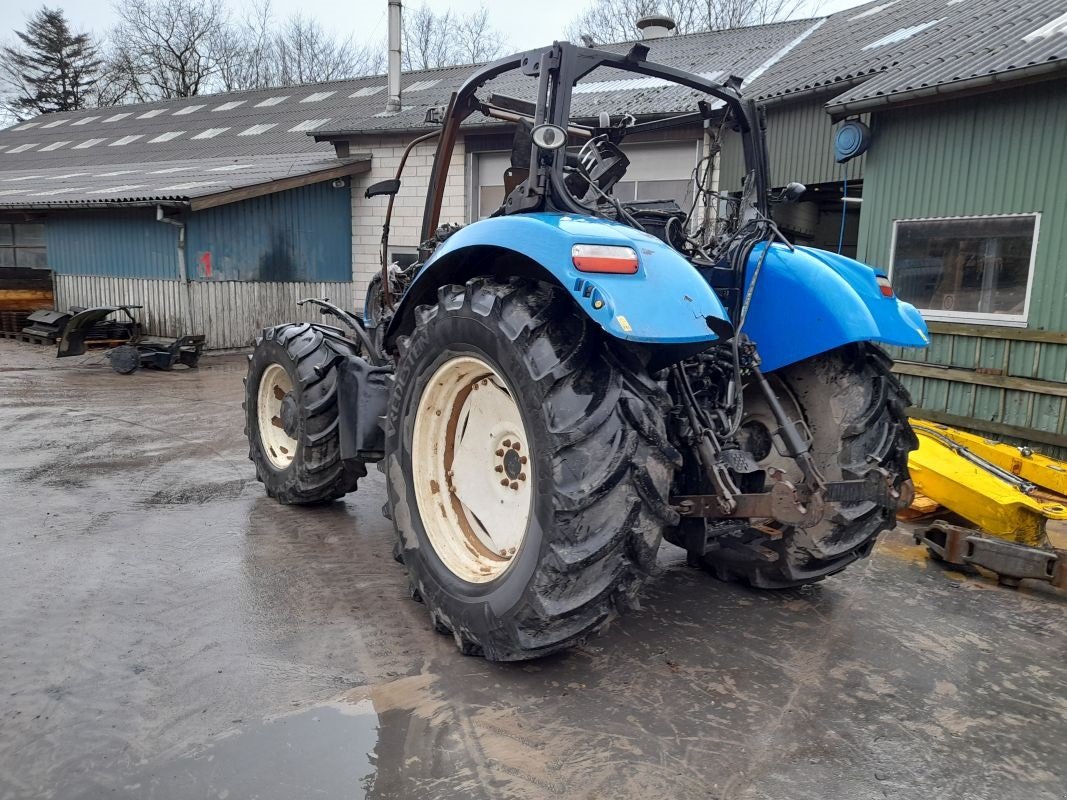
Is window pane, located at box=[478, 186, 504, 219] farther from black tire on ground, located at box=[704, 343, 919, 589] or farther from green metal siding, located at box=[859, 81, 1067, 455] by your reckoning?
black tire on ground, located at box=[704, 343, 919, 589]

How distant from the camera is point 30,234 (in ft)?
55.2

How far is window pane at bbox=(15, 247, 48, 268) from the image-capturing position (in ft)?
55.1

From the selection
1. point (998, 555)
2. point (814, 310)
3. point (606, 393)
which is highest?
point (814, 310)

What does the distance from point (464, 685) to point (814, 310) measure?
1921mm

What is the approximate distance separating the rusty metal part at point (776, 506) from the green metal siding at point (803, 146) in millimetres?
8159

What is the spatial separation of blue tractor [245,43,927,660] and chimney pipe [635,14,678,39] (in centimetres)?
1411

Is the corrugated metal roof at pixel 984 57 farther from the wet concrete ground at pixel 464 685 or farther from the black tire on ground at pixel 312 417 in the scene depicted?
the black tire on ground at pixel 312 417

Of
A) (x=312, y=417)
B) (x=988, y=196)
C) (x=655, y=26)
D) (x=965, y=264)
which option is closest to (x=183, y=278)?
(x=312, y=417)

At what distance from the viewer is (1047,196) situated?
257 inches

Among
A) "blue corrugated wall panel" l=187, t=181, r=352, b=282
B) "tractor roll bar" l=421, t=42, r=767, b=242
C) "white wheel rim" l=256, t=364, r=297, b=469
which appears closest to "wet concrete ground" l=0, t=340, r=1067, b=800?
"white wheel rim" l=256, t=364, r=297, b=469

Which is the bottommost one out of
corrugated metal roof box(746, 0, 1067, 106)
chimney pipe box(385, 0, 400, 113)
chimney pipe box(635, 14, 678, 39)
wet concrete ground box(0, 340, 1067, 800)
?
wet concrete ground box(0, 340, 1067, 800)

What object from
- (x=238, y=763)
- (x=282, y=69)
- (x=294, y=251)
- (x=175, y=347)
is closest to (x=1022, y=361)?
(x=238, y=763)

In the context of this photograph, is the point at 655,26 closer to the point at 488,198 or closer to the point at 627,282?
the point at 488,198

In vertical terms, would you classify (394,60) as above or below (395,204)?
above
